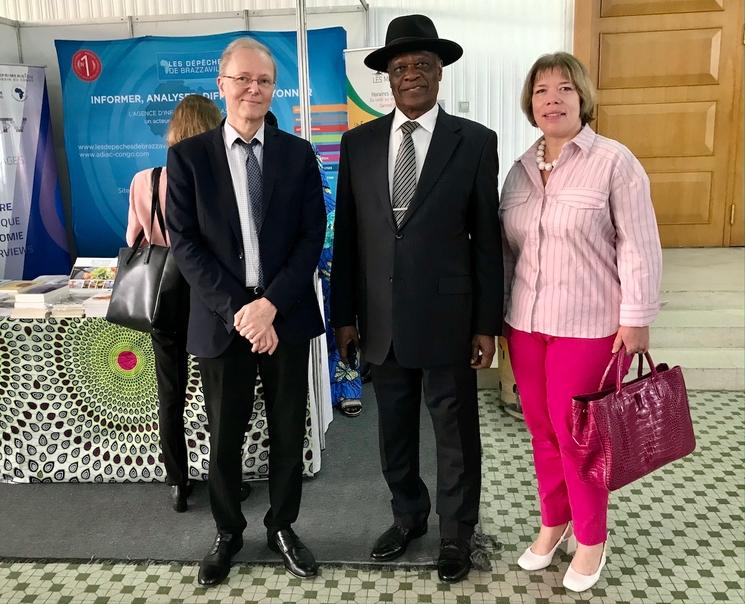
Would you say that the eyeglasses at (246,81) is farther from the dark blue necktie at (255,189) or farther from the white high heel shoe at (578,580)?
the white high heel shoe at (578,580)

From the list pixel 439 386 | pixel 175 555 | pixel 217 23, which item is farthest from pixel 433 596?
pixel 217 23

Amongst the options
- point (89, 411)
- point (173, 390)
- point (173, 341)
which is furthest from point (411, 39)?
point (89, 411)

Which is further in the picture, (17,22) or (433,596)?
(17,22)

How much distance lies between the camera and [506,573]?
2219mm

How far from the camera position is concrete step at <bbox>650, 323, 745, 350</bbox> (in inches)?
161

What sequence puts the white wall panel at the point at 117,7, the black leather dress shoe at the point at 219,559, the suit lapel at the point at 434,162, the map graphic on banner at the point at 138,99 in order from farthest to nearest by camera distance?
the white wall panel at the point at 117,7, the map graphic on banner at the point at 138,99, the black leather dress shoe at the point at 219,559, the suit lapel at the point at 434,162

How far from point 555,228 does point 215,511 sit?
1400mm

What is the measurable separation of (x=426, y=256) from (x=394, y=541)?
1009mm

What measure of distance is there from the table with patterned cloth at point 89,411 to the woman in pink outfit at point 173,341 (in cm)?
17

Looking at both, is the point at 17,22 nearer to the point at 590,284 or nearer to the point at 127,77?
the point at 127,77

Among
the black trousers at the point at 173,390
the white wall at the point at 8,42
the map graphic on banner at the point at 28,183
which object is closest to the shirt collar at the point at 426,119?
the black trousers at the point at 173,390

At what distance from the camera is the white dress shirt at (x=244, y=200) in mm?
2002

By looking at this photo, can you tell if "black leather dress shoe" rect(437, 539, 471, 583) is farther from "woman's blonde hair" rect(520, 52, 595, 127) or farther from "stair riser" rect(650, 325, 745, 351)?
"stair riser" rect(650, 325, 745, 351)

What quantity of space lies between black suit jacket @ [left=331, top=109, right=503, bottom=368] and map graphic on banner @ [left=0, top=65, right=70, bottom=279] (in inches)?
173
